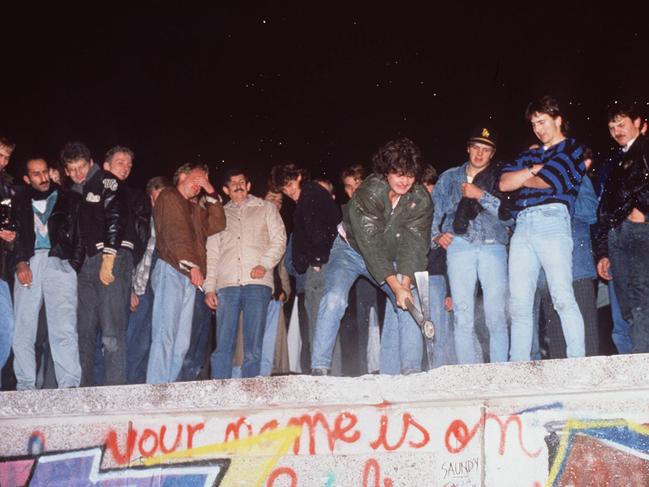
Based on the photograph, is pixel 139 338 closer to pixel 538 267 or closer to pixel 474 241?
pixel 474 241

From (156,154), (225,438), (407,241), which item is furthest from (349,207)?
(156,154)

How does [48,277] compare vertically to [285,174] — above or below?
below

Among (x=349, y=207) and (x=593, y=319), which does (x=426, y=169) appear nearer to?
(x=349, y=207)

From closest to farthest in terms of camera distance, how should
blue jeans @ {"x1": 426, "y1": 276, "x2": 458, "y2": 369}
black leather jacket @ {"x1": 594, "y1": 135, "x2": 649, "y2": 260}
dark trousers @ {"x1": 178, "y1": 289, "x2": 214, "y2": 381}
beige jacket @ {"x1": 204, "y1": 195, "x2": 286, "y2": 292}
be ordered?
black leather jacket @ {"x1": 594, "y1": 135, "x2": 649, "y2": 260} → blue jeans @ {"x1": 426, "y1": 276, "x2": 458, "y2": 369} → beige jacket @ {"x1": 204, "y1": 195, "x2": 286, "y2": 292} → dark trousers @ {"x1": 178, "y1": 289, "x2": 214, "y2": 381}

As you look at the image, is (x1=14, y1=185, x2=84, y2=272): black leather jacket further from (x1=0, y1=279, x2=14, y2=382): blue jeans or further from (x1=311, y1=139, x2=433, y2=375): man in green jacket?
(x1=311, y1=139, x2=433, y2=375): man in green jacket

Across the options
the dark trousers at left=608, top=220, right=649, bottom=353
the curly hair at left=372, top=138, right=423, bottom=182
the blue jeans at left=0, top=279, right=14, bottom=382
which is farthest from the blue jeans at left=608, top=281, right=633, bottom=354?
the blue jeans at left=0, top=279, right=14, bottom=382

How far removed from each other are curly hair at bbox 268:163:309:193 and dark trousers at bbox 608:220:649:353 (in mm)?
2899

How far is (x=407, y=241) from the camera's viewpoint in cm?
639

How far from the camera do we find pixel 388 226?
6406 millimetres

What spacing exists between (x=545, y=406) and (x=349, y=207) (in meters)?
2.08

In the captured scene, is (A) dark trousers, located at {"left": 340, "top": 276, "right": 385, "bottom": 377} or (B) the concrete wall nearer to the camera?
(B) the concrete wall

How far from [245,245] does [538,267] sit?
254 centimetres

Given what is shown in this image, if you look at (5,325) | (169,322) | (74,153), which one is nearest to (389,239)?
(169,322)

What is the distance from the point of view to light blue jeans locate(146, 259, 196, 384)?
266 inches
